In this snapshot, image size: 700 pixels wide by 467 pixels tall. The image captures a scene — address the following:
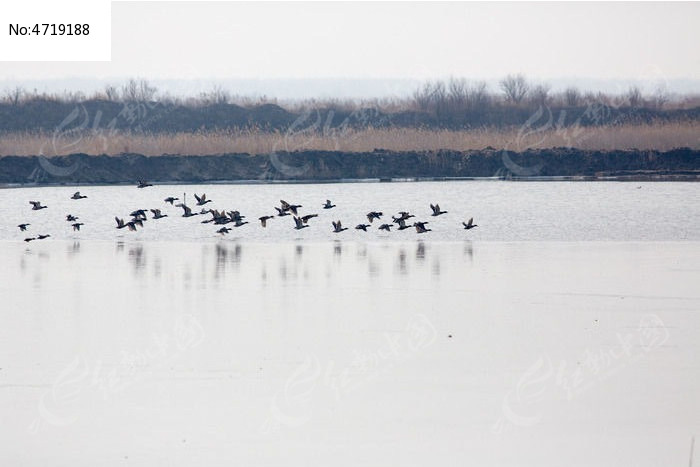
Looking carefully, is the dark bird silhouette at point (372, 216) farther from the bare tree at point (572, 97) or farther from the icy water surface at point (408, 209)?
the bare tree at point (572, 97)

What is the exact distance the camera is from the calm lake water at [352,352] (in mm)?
7289

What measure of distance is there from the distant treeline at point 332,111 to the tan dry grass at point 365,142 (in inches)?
199

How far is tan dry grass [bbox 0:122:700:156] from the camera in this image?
119ft

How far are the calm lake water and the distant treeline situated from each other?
1056 inches

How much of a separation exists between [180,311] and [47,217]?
12.5 meters

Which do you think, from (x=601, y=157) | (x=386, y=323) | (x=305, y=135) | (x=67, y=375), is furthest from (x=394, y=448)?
(x=305, y=135)

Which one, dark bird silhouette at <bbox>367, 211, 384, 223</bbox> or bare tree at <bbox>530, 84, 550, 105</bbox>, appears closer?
dark bird silhouette at <bbox>367, 211, 384, 223</bbox>

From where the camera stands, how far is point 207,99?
50500mm

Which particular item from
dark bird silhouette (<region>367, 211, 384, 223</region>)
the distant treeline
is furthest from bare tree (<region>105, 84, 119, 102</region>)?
dark bird silhouette (<region>367, 211, 384, 223</region>)

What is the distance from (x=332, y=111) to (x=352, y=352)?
3671 cm

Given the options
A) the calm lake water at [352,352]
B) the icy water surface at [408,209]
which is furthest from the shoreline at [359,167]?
the calm lake water at [352,352]

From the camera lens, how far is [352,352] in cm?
972

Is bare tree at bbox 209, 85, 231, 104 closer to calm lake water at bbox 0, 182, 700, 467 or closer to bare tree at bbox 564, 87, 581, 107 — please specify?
bare tree at bbox 564, 87, 581, 107

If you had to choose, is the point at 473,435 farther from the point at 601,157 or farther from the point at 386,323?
the point at 601,157
